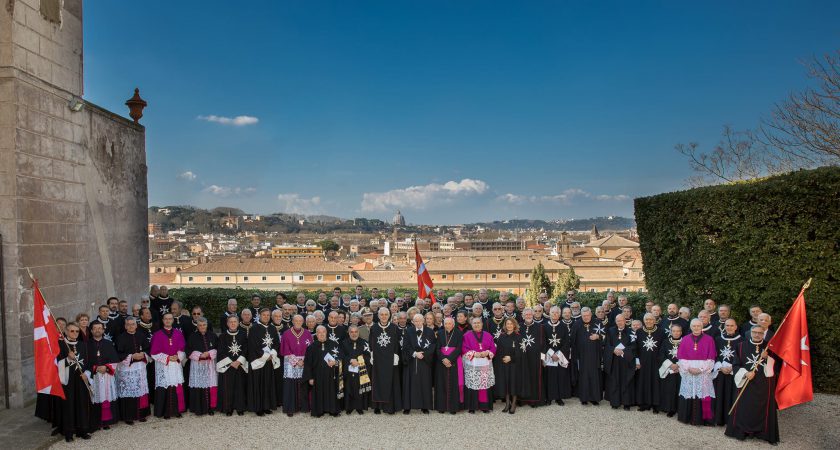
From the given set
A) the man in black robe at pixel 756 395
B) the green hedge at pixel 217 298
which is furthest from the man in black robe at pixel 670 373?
the green hedge at pixel 217 298

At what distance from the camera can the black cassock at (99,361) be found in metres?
8.06

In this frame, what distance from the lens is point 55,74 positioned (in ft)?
33.0

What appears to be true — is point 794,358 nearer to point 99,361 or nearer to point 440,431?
point 440,431

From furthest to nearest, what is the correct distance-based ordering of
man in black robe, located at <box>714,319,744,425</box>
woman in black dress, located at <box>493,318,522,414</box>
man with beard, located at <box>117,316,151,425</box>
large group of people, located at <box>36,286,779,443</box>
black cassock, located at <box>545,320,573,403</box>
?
black cassock, located at <box>545,320,573,403</box>
woman in black dress, located at <box>493,318,522,414</box>
man with beard, located at <box>117,316,151,425</box>
large group of people, located at <box>36,286,779,443</box>
man in black robe, located at <box>714,319,744,425</box>

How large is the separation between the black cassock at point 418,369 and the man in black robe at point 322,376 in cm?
116

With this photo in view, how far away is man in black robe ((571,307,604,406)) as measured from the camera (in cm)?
945

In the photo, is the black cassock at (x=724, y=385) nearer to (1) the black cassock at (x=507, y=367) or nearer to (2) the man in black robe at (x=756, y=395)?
(2) the man in black robe at (x=756, y=395)

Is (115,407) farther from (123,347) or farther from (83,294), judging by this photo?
(83,294)

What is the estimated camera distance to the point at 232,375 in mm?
9008

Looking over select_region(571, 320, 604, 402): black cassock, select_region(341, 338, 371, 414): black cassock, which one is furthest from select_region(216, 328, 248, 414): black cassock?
select_region(571, 320, 604, 402): black cassock

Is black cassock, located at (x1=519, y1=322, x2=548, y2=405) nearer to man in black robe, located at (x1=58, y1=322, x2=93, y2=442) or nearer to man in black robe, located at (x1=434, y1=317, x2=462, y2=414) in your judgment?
man in black robe, located at (x1=434, y1=317, x2=462, y2=414)

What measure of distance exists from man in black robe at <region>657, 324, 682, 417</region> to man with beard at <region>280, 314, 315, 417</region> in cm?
586

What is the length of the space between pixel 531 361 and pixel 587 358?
1036 mm

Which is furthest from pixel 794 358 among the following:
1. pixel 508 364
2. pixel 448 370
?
pixel 448 370
